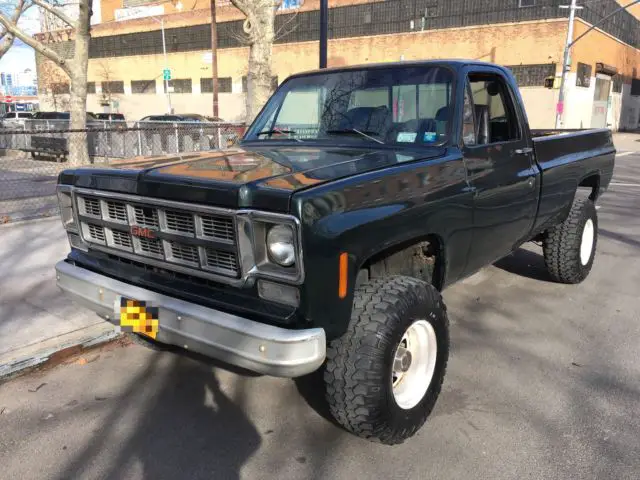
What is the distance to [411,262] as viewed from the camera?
3531 millimetres

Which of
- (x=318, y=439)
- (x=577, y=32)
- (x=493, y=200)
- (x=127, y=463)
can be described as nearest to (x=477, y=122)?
(x=493, y=200)

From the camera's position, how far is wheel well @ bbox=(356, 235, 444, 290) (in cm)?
Answer: 311

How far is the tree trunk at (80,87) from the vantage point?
13656 mm

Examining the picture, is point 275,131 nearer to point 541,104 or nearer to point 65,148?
point 65,148

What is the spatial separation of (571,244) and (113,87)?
195ft

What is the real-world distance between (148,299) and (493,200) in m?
2.31

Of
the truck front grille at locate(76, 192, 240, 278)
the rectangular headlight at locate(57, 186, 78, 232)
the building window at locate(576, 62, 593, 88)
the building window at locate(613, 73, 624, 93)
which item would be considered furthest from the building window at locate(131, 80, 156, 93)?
the truck front grille at locate(76, 192, 240, 278)

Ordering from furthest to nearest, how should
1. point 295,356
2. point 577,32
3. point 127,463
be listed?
1. point 577,32
2. point 127,463
3. point 295,356

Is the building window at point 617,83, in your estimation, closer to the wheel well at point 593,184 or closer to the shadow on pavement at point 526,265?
the shadow on pavement at point 526,265

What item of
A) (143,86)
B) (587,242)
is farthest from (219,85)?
(587,242)

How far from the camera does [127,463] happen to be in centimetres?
288

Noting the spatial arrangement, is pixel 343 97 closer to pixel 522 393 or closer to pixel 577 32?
pixel 522 393

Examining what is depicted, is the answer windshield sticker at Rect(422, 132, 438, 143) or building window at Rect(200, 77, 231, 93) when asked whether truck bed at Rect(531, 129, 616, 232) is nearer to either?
windshield sticker at Rect(422, 132, 438, 143)

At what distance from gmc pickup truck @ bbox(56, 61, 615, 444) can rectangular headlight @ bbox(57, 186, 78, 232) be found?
0.01 m
